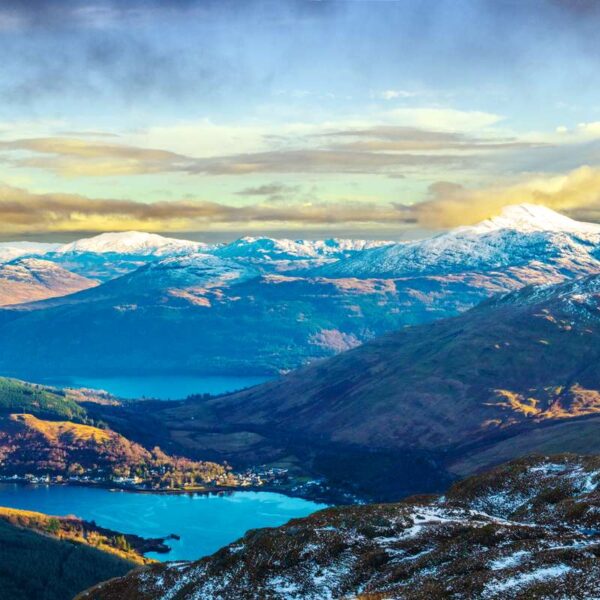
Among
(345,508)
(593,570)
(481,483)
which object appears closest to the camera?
(593,570)

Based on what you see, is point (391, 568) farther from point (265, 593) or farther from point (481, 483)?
point (481, 483)

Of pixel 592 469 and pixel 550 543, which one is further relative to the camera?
pixel 592 469

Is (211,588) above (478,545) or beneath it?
beneath

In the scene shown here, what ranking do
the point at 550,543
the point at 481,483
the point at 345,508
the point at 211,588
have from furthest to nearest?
the point at 481,483 < the point at 345,508 < the point at 211,588 < the point at 550,543

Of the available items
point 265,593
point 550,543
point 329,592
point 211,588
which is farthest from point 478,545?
point 211,588

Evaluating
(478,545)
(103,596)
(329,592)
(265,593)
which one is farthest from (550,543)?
(103,596)

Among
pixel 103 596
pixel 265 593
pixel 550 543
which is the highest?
pixel 550 543

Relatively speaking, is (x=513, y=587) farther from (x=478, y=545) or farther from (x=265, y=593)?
(x=265, y=593)
